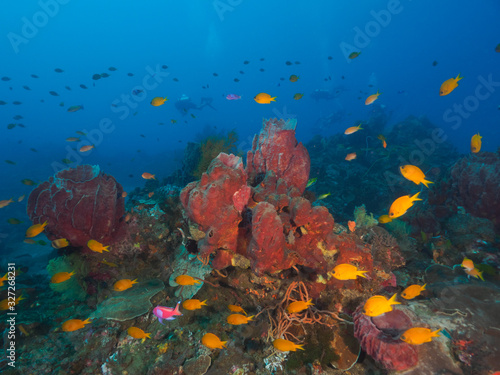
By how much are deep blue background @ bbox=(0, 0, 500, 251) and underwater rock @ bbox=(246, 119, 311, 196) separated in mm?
73997

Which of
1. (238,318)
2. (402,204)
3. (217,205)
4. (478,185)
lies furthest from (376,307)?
(478,185)

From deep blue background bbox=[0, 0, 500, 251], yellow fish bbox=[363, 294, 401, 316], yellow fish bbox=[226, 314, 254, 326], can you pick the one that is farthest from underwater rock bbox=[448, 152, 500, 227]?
deep blue background bbox=[0, 0, 500, 251]

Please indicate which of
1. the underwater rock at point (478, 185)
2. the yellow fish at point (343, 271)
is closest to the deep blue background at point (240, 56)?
the underwater rock at point (478, 185)

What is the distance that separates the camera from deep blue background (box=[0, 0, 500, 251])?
289 ft

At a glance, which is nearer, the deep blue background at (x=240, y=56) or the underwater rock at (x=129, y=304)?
the underwater rock at (x=129, y=304)

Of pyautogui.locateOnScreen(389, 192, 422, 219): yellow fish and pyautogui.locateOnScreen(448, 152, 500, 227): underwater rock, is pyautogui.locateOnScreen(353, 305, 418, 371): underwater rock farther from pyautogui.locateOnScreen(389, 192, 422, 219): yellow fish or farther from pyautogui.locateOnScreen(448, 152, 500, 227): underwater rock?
pyautogui.locateOnScreen(448, 152, 500, 227): underwater rock

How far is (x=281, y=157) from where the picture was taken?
4293mm

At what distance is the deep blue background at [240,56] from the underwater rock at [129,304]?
7483 cm

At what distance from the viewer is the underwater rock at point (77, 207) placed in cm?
461

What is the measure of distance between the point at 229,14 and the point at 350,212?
133 metres

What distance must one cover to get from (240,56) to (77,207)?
146 m

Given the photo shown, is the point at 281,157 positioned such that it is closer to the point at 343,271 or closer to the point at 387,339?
the point at 343,271

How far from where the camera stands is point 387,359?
8.79 ft

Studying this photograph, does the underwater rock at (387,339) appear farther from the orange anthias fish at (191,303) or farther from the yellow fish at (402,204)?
the orange anthias fish at (191,303)
